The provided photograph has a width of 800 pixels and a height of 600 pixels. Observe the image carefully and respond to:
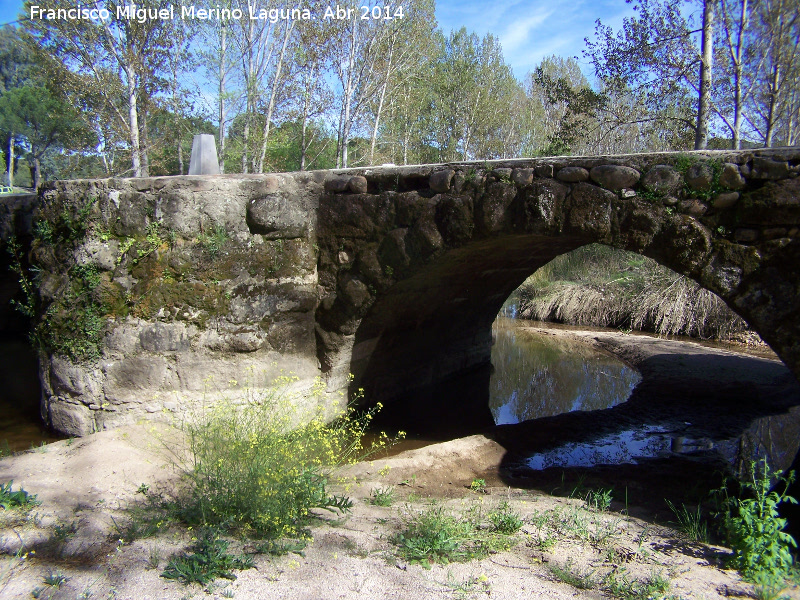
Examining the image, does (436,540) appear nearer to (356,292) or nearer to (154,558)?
(154,558)

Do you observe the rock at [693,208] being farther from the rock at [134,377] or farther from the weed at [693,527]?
the rock at [134,377]

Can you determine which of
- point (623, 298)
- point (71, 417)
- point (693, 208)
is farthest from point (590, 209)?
point (623, 298)

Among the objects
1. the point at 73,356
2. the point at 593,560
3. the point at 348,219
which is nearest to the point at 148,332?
the point at 73,356

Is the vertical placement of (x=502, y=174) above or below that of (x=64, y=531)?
above

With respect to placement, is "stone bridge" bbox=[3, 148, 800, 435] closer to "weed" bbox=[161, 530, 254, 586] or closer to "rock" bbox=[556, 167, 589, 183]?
"rock" bbox=[556, 167, 589, 183]

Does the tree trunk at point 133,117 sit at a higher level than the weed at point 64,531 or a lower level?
higher

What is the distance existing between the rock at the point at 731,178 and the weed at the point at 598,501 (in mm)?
2430

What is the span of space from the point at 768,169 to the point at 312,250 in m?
4.03

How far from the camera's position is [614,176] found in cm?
442

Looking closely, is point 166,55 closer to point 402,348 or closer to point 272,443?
point 402,348

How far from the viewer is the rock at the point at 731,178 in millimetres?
3980

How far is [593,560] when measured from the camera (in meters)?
3.16

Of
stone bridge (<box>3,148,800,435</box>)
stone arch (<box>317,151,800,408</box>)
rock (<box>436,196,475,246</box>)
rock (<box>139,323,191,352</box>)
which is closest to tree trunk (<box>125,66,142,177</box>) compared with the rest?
stone bridge (<box>3,148,800,435</box>)

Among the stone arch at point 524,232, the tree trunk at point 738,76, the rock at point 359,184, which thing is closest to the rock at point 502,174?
the stone arch at point 524,232
